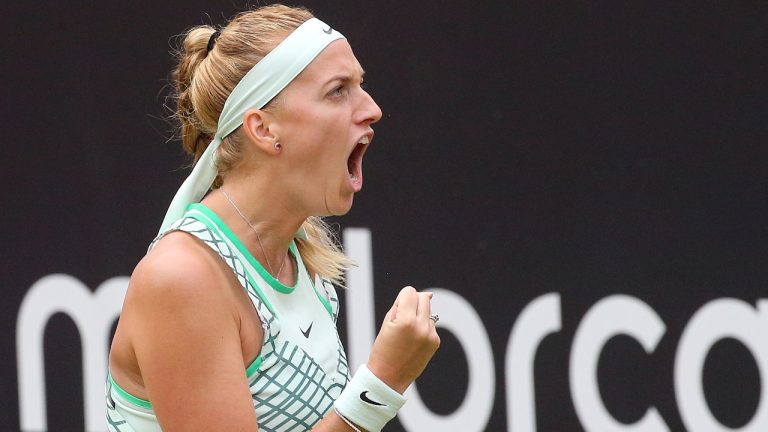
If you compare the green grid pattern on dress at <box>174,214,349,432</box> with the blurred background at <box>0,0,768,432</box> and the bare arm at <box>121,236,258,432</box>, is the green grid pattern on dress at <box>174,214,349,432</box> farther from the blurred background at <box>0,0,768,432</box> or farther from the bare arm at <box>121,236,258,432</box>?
the blurred background at <box>0,0,768,432</box>

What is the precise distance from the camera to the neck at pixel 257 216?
1881 millimetres

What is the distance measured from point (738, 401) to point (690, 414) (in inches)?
4.8

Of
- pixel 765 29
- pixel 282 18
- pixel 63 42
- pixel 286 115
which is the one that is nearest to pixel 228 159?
pixel 286 115

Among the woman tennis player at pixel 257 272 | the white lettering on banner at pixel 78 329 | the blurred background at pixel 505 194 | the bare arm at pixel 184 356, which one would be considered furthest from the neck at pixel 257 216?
the white lettering on banner at pixel 78 329

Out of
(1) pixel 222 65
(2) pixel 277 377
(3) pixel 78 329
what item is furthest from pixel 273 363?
(3) pixel 78 329

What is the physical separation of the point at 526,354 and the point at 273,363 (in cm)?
150

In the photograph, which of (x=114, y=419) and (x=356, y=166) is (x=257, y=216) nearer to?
(x=356, y=166)

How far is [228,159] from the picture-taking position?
193cm

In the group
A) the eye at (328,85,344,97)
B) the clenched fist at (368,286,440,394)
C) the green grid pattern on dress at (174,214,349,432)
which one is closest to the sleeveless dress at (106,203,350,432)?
the green grid pattern on dress at (174,214,349,432)

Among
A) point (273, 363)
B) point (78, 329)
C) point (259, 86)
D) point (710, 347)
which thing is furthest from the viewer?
point (78, 329)

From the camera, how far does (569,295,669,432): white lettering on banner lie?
3.05m

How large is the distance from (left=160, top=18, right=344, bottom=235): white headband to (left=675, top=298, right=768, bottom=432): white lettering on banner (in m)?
1.48

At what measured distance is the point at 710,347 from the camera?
3000 mm

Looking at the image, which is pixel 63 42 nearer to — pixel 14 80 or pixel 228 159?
pixel 14 80
